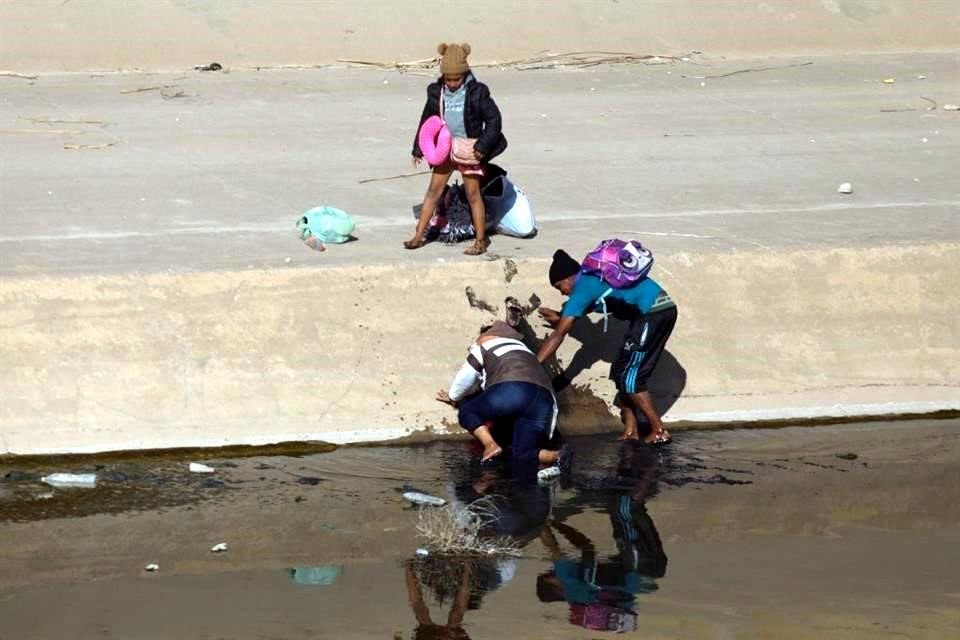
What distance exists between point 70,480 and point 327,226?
10.7 feet

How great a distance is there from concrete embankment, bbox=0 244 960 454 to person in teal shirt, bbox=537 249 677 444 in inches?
24.5

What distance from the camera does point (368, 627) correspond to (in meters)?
8.09

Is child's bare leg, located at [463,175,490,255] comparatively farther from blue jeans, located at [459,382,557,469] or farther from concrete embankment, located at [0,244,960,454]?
blue jeans, located at [459,382,557,469]

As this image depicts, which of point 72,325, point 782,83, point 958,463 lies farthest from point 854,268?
point 782,83

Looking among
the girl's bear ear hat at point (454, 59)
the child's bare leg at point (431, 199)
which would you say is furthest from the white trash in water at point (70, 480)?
the girl's bear ear hat at point (454, 59)

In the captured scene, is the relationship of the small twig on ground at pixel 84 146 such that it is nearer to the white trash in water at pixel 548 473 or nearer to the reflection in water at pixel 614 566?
the white trash in water at pixel 548 473

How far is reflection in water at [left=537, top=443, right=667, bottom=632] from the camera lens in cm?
838

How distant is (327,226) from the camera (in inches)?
493

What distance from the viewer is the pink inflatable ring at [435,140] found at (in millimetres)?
11625

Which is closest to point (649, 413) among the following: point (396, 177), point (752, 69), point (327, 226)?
point (327, 226)

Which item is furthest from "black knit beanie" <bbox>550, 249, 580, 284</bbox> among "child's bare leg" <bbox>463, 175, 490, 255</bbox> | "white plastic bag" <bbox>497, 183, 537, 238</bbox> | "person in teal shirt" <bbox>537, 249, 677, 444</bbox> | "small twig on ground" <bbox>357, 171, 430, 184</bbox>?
"small twig on ground" <bbox>357, 171, 430, 184</bbox>

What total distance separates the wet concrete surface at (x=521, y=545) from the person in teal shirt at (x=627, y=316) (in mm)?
508

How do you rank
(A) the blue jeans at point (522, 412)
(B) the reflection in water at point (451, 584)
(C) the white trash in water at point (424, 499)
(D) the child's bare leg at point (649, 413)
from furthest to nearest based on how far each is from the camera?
(D) the child's bare leg at point (649, 413), (A) the blue jeans at point (522, 412), (C) the white trash in water at point (424, 499), (B) the reflection in water at point (451, 584)

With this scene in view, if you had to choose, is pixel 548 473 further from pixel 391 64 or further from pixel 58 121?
pixel 391 64
